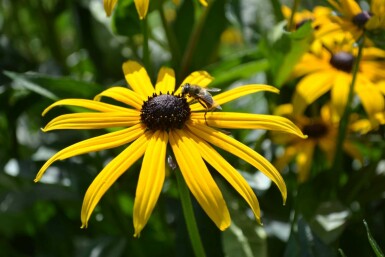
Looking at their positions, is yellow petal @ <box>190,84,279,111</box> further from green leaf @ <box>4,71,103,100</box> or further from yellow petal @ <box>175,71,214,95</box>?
green leaf @ <box>4,71,103,100</box>

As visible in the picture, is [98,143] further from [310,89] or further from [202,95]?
[310,89]

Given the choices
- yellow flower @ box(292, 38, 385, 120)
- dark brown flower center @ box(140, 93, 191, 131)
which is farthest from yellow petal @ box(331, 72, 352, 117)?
dark brown flower center @ box(140, 93, 191, 131)

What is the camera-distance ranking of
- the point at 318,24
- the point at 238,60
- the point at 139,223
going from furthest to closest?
the point at 238,60, the point at 318,24, the point at 139,223

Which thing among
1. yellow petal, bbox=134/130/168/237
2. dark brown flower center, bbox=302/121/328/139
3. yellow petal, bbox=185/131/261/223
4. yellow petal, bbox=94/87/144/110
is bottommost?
dark brown flower center, bbox=302/121/328/139

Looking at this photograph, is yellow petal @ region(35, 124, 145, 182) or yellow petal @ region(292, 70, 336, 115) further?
yellow petal @ region(292, 70, 336, 115)

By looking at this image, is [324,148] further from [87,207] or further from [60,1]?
[60,1]

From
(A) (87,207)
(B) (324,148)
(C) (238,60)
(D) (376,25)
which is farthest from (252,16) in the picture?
(A) (87,207)

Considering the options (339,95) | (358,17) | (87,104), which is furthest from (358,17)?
(87,104)
